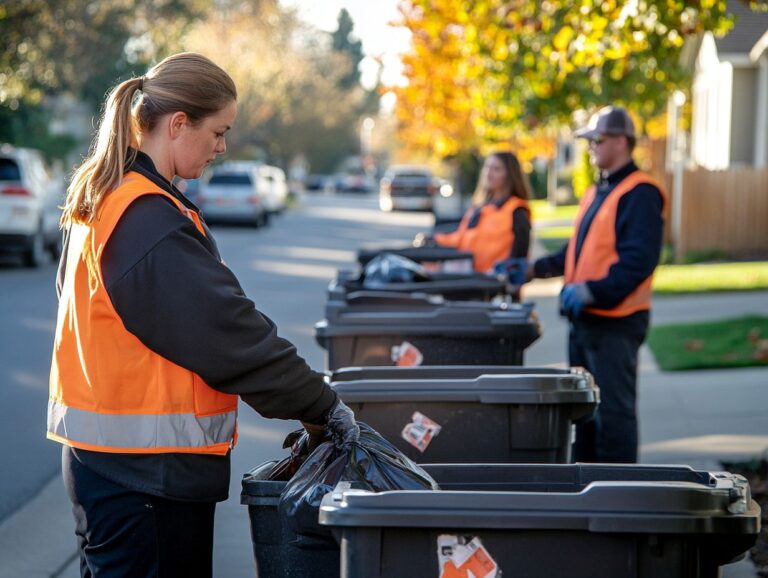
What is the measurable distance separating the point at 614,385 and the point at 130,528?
3404mm

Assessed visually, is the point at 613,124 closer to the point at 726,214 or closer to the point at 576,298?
the point at 576,298

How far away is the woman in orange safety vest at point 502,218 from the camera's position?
8.43 meters

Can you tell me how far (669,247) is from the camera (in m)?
23.0

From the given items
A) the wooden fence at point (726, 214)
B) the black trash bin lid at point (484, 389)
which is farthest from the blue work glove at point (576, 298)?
the wooden fence at point (726, 214)

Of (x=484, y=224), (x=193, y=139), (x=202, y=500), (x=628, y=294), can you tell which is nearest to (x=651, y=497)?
(x=202, y=500)

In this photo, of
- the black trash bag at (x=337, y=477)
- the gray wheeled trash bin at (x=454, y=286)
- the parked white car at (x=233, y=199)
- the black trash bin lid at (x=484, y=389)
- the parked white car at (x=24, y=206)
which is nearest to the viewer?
the black trash bag at (x=337, y=477)

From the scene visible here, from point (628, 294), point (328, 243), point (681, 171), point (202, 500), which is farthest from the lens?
point (328, 243)

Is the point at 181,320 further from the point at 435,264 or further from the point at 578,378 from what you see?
the point at 435,264

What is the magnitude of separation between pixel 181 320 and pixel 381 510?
64 centimetres

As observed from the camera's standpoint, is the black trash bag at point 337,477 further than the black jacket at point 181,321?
Yes

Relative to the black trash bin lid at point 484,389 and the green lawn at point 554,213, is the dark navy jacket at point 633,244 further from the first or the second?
the green lawn at point 554,213

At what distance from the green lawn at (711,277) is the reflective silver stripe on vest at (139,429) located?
45.2 ft

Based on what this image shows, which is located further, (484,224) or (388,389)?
(484,224)

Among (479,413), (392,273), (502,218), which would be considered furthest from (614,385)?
(502,218)
